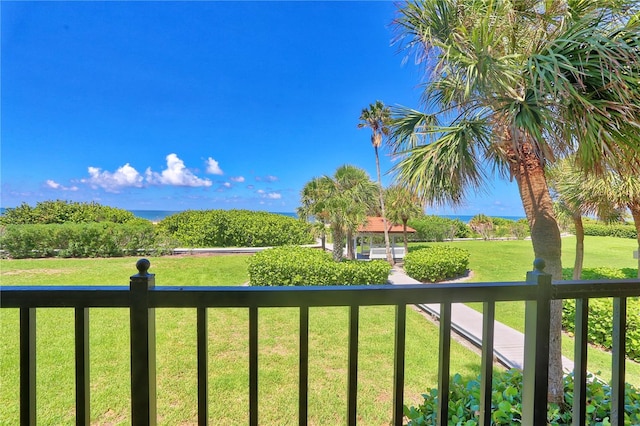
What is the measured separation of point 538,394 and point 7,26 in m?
4.74

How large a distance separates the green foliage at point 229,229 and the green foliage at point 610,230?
82.4 ft

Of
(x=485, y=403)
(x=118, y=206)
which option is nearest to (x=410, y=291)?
(x=485, y=403)

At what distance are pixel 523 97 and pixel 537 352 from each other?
1.99 metres

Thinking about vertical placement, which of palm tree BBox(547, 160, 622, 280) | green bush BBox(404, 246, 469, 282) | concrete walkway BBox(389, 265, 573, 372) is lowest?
concrete walkway BBox(389, 265, 573, 372)

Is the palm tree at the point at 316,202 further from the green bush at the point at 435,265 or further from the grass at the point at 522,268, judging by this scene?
the grass at the point at 522,268

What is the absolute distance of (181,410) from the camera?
10.4ft

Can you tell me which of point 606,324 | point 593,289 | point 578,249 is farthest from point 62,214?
point 578,249

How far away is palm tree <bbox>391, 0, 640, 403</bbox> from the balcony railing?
54.2 inches

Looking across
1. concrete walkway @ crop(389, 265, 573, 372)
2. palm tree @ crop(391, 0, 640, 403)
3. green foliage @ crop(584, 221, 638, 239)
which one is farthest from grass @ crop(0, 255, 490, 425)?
green foliage @ crop(584, 221, 638, 239)

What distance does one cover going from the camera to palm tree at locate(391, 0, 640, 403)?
186 cm

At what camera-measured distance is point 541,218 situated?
2.95 metres

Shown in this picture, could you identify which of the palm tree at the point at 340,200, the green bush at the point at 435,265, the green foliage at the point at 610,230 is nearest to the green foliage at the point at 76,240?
the palm tree at the point at 340,200

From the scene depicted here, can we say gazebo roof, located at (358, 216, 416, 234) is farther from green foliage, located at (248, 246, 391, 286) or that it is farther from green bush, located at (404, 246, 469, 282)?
green foliage, located at (248, 246, 391, 286)

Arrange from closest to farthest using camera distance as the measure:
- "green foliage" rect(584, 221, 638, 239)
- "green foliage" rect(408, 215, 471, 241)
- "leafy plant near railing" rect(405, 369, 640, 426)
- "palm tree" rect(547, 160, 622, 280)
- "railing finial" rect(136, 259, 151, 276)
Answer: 1. "railing finial" rect(136, 259, 151, 276)
2. "leafy plant near railing" rect(405, 369, 640, 426)
3. "palm tree" rect(547, 160, 622, 280)
4. "green foliage" rect(408, 215, 471, 241)
5. "green foliage" rect(584, 221, 638, 239)
